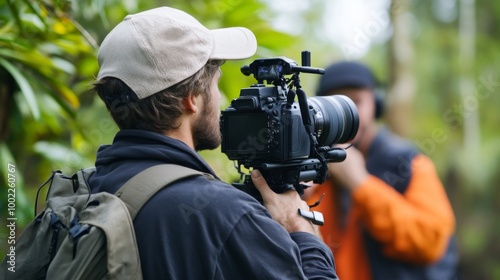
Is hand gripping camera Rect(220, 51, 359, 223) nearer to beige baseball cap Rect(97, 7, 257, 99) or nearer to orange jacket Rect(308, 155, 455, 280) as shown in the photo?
beige baseball cap Rect(97, 7, 257, 99)

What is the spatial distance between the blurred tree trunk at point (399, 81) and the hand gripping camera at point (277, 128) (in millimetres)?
7316

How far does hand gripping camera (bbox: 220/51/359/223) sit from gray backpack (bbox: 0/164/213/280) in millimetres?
276

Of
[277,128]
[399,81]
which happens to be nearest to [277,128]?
[277,128]

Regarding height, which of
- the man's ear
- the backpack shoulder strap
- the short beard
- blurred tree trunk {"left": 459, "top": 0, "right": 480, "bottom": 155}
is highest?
the man's ear

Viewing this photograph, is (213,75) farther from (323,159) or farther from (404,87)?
(404,87)

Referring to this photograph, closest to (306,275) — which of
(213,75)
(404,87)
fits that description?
(213,75)

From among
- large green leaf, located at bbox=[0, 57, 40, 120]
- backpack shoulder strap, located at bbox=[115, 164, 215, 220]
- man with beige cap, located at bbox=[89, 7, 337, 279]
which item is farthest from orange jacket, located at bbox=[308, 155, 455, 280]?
backpack shoulder strap, located at bbox=[115, 164, 215, 220]

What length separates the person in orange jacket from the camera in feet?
13.4

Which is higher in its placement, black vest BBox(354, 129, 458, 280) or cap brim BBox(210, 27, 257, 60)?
cap brim BBox(210, 27, 257, 60)

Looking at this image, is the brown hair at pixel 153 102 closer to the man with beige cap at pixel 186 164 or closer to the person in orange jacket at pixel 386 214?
the man with beige cap at pixel 186 164

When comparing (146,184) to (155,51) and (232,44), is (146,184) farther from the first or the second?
(232,44)

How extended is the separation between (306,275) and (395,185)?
2.37 metres

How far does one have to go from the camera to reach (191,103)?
2.13 metres

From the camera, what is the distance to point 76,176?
2.16m
